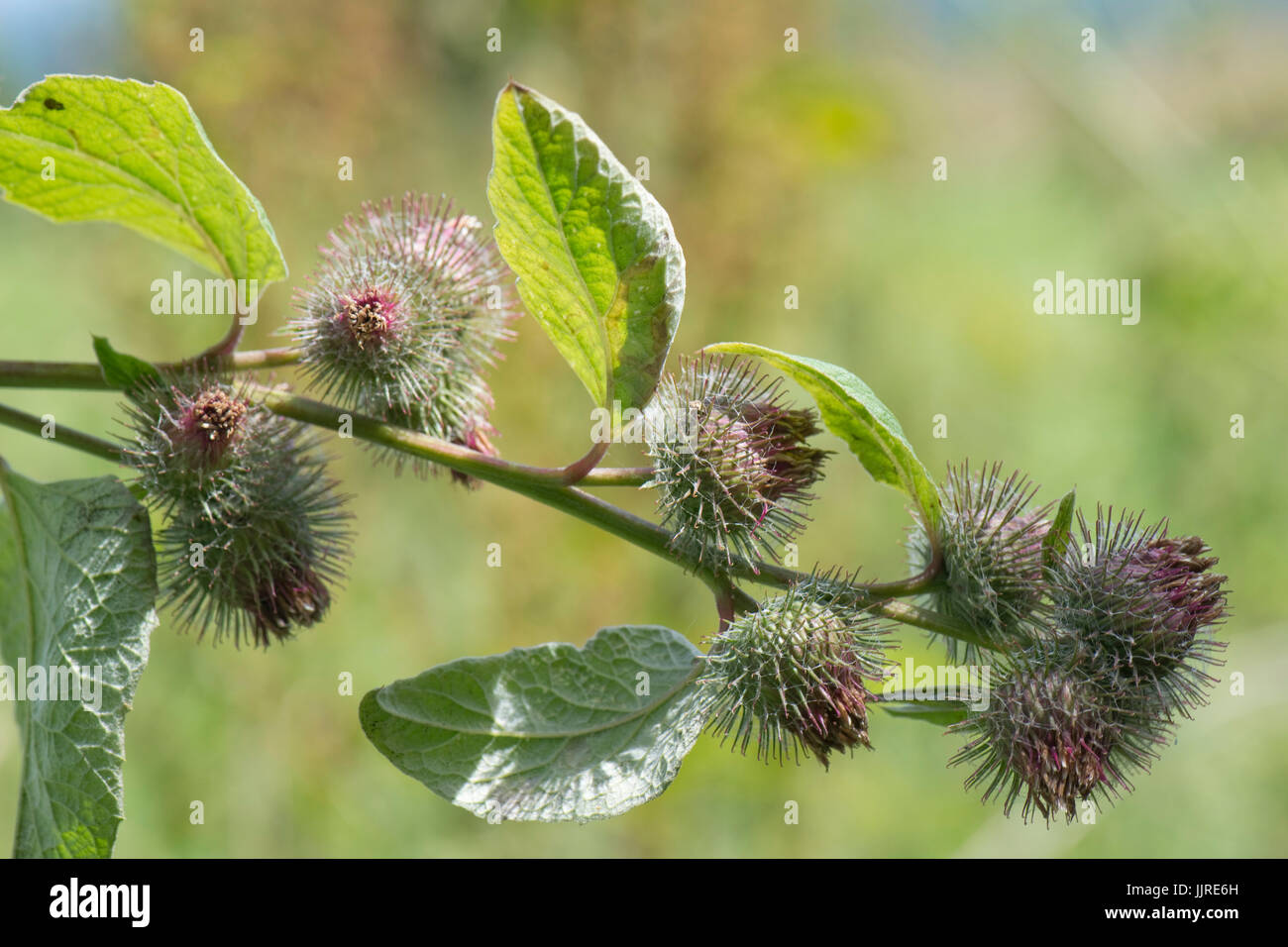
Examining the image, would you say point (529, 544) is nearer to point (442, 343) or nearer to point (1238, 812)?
point (442, 343)

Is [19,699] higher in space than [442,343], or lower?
lower

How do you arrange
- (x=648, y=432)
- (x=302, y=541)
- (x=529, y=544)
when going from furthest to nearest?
(x=529, y=544) → (x=302, y=541) → (x=648, y=432)

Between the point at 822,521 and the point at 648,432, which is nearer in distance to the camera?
the point at 648,432

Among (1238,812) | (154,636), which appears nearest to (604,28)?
(154,636)

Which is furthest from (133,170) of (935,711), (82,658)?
(935,711)

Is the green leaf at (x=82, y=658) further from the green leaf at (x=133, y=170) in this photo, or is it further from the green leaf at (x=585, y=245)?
the green leaf at (x=585, y=245)

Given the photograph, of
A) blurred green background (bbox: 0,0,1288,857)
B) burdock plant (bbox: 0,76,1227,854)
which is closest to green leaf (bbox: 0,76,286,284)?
burdock plant (bbox: 0,76,1227,854)
